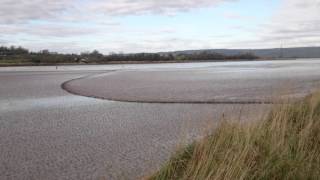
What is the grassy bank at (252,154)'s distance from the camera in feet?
15.9

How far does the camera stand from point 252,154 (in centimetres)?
530

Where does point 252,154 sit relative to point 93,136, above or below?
above

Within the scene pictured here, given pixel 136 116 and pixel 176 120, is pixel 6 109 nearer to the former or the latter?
pixel 136 116

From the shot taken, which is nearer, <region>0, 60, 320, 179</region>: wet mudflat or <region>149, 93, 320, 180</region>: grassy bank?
<region>149, 93, 320, 180</region>: grassy bank

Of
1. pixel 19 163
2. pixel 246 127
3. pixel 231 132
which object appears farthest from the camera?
pixel 19 163

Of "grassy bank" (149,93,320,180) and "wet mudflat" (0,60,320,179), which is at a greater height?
"grassy bank" (149,93,320,180)

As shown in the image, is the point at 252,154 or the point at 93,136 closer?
the point at 252,154

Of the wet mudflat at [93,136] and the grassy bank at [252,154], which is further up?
the grassy bank at [252,154]

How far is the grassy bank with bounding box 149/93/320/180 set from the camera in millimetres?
4855

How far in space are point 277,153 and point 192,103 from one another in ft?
30.7

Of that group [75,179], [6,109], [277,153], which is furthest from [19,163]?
[6,109]

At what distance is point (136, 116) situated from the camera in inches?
469

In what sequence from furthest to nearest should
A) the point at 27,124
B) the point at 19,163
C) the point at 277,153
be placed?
the point at 27,124 → the point at 19,163 → the point at 277,153

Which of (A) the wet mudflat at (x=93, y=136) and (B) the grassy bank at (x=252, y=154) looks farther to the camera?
(A) the wet mudflat at (x=93, y=136)
